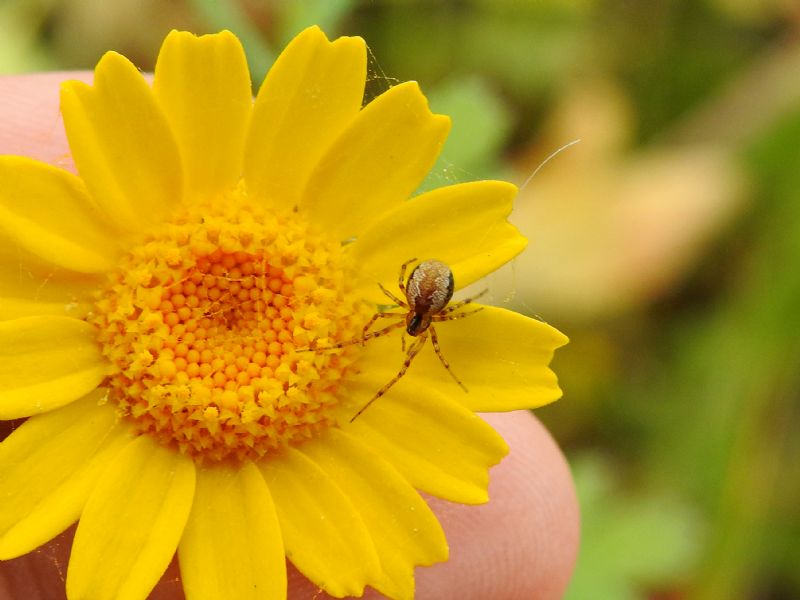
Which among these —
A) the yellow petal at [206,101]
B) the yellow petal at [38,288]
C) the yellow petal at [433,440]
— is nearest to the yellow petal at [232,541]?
the yellow petal at [433,440]

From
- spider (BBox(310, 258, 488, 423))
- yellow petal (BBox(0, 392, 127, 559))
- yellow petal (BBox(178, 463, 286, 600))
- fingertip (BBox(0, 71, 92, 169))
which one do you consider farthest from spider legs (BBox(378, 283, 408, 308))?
fingertip (BBox(0, 71, 92, 169))

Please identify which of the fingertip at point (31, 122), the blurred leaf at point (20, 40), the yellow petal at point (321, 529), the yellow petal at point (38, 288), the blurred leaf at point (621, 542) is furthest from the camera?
the blurred leaf at point (20, 40)

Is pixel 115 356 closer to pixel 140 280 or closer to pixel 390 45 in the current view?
pixel 140 280

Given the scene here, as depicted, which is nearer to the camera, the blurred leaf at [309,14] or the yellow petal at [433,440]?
the yellow petal at [433,440]

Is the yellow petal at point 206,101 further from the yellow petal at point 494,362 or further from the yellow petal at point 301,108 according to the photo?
the yellow petal at point 494,362

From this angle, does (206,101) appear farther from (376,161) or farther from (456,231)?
(456,231)

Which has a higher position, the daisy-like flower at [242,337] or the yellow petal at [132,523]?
the daisy-like flower at [242,337]
